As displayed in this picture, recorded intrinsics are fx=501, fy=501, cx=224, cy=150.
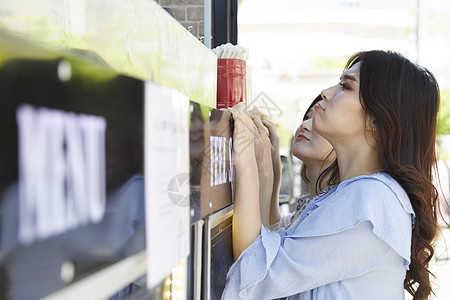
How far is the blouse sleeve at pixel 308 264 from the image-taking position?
108cm

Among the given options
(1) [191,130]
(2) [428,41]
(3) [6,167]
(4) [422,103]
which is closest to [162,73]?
(1) [191,130]

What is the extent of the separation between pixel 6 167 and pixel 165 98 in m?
0.31

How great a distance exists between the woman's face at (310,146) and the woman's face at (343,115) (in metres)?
0.43

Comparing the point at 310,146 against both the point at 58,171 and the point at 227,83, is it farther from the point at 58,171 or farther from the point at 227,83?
the point at 58,171

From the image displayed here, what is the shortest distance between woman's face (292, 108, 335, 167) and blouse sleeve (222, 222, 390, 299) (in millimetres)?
698

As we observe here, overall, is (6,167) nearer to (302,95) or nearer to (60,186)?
(60,186)

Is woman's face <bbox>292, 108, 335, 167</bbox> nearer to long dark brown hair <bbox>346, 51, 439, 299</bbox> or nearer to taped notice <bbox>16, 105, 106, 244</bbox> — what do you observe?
long dark brown hair <bbox>346, 51, 439, 299</bbox>

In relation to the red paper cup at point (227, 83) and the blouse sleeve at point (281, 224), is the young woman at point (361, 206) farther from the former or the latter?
the blouse sleeve at point (281, 224)

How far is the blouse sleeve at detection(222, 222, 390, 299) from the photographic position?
108 centimetres

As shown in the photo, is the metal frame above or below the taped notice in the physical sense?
below

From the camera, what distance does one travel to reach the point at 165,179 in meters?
0.63

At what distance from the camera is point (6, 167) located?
340 millimetres

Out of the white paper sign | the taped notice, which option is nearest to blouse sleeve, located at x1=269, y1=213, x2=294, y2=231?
the white paper sign

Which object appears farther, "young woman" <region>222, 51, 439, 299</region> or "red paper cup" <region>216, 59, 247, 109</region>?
"red paper cup" <region>216, 59, 247, 109</region>
